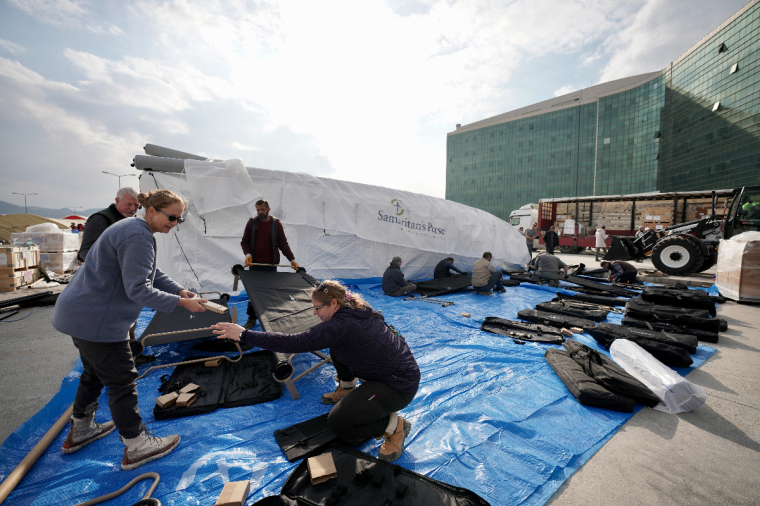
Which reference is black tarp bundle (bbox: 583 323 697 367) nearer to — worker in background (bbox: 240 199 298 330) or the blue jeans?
the blue jeans

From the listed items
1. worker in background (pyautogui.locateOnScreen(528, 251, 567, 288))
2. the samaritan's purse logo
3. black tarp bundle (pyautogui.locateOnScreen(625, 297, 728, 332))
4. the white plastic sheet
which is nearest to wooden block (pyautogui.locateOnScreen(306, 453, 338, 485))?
black tarp bundle (pyautogui.locateOnScreen(625, 297, 728, 332))

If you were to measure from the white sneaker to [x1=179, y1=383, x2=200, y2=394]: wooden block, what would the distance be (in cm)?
61

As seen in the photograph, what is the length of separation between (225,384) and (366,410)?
1.65 metres

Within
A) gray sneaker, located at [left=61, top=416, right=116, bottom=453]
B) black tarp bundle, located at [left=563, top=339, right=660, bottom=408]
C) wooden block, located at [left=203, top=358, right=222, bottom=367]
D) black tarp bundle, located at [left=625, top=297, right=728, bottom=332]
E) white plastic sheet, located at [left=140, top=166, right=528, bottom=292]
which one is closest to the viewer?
gray sneaker, located at [left=61, top=416, right=116, bottom=453]

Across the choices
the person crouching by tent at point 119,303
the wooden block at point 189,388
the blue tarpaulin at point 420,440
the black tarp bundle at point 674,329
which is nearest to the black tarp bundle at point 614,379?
the blue tarpaulin at point 420,440

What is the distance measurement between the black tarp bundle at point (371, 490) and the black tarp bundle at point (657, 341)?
3.15 metres

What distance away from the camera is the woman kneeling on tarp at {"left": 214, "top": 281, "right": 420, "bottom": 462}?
195cm

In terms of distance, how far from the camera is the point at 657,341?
3.65m

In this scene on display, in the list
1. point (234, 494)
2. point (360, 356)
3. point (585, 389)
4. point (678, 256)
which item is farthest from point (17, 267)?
point (678, 256)

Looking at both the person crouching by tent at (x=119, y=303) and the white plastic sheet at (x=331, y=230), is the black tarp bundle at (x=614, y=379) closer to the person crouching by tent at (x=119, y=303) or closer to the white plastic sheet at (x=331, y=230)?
the person crouching by tent at (x=119, y=303)

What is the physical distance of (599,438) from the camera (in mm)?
2201

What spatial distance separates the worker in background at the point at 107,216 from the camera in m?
2.72

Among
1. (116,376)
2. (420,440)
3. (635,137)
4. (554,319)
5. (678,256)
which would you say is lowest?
(420,440)

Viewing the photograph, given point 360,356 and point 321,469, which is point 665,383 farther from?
point 321,469
